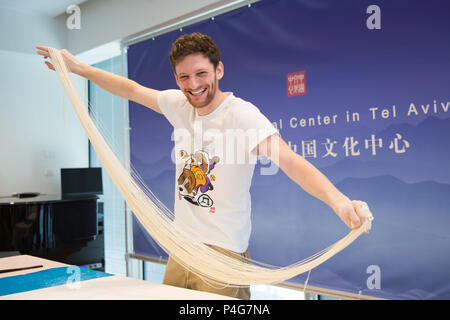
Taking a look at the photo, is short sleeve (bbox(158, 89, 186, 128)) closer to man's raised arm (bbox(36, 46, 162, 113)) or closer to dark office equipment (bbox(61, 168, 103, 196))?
man's raised arm (bbox(36, 46, 162, 113))

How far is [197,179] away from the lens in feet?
5.02

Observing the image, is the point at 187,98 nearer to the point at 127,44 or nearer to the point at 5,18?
the point at 127,44

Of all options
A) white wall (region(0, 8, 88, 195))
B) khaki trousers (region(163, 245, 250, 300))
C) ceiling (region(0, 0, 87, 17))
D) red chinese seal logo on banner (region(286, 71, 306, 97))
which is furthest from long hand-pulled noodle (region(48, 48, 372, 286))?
ceiling (region(0, 0, 87, 17))

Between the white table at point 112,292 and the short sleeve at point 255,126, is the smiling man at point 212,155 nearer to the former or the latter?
the short sleeve at point 255,126

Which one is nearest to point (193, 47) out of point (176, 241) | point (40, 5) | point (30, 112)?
point (176, 241)

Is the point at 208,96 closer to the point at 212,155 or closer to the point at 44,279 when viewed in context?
the point at 212,155

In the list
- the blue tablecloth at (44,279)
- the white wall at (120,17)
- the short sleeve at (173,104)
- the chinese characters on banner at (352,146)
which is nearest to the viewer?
the blue tablecloth at (44,279)

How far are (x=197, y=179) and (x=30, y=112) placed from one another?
3.94 meters

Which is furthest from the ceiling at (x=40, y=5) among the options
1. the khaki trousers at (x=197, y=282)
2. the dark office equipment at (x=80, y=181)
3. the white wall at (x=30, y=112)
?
the khaki trousers at (x=197, y=282)

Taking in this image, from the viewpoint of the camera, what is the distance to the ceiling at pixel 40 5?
171 inches

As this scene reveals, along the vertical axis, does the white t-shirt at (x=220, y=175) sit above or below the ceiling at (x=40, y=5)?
below

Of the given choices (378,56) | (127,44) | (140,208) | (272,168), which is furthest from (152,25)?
(140,208)

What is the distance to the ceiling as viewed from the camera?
4336 millimetres

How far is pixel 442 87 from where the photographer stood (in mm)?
2148
